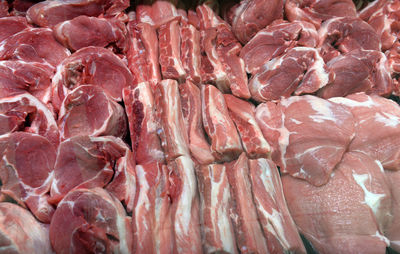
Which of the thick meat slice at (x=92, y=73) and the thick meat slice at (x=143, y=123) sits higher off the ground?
the thick meat slice at (x=92, y=73)

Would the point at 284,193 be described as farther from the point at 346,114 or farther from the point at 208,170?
the point at 346,114

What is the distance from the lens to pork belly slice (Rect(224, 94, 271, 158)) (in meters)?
1.69

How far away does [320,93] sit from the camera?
204 centimetres

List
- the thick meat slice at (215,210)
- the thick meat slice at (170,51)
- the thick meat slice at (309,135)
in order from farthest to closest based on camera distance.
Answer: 1. the thick meat slice at (170,51)
2. the thick meat slice at (309,135)
3. the thick meat slice at (215,210)

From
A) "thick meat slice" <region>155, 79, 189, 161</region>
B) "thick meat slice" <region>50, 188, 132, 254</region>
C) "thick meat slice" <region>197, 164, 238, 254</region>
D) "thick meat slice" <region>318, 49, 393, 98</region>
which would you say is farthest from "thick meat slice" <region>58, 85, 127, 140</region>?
"thick meat slice" <region>318, 49, 393, 98</region>

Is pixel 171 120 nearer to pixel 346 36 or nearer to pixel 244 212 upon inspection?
pixel 244 212

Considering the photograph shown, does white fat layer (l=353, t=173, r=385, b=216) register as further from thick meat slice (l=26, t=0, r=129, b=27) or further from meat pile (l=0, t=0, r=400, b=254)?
thick meat slice (l=26, t=0, r=129, b=27)

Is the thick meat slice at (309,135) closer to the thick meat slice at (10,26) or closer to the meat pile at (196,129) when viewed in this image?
the meat pile at (196,129)

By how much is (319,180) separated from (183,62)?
4.33 ft

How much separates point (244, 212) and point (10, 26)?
243 cm

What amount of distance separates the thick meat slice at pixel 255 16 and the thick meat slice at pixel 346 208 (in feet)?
4.24

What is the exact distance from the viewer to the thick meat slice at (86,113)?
5.69 ft

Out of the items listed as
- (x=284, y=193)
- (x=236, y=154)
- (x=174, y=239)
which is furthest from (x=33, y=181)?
(x=284, y=193)

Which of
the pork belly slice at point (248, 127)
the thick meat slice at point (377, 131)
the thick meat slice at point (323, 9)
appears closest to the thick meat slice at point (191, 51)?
the pork belly slice at point (248, 127)
